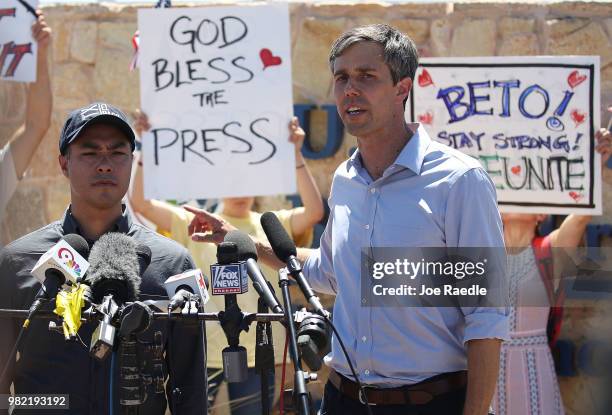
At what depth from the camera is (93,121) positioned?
296cm

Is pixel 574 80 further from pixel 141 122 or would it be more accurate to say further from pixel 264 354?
pixel 264 354

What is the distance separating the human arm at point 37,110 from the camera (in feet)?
17.2

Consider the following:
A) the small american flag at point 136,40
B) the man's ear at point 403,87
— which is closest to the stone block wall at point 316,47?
the small american flag at point 136,40

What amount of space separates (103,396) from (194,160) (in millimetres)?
2789

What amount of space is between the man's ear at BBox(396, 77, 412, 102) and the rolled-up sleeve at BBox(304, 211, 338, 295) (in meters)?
0.44

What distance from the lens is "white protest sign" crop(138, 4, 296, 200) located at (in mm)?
5320

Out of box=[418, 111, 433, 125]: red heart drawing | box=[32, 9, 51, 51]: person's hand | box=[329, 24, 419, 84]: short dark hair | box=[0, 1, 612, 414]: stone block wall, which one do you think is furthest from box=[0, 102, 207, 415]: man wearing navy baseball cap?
box=[0, 1, 612, 414]: stone block wall

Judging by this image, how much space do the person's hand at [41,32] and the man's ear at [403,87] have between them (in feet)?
9.76


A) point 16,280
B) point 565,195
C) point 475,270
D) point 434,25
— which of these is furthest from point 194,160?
point 475,270

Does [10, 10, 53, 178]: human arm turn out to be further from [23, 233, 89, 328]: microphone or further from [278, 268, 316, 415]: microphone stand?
[278, 268, 316, 415]: microphone stand

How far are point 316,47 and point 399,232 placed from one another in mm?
3245

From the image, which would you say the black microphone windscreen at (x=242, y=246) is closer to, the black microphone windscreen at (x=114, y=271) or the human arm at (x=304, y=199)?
the black microphone windscreen at (x=114, y=271)

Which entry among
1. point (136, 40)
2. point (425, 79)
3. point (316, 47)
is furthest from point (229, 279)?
point (316, 47)

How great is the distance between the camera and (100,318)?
7.47 feet
